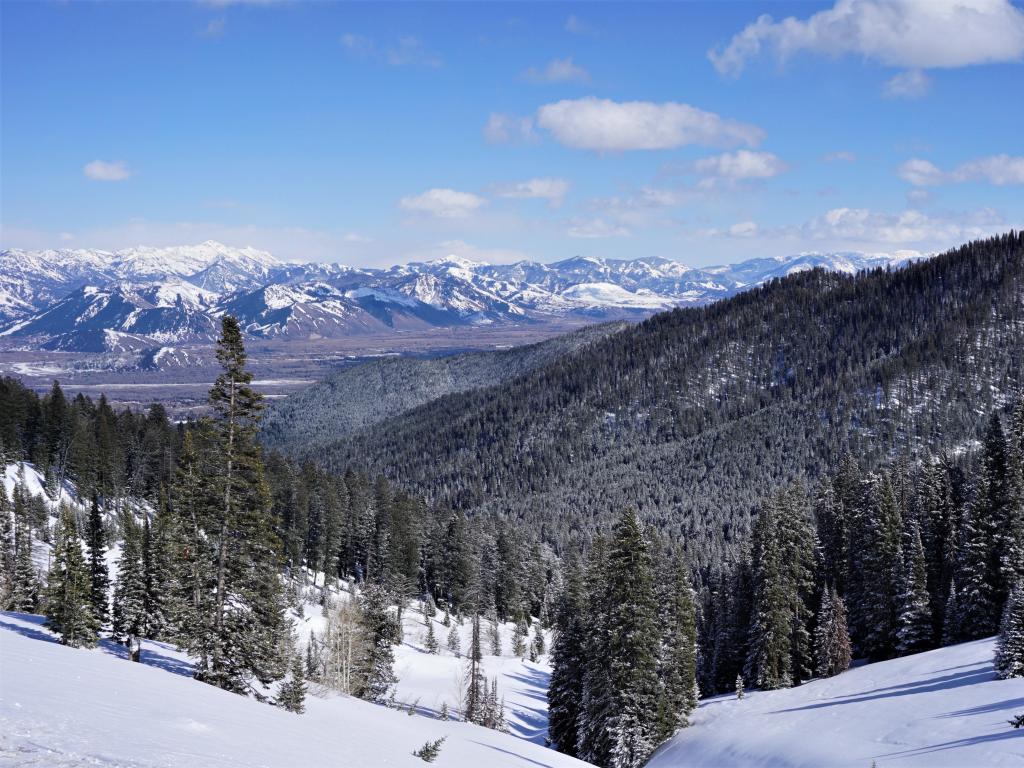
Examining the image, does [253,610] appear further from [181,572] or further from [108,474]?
[108,474]

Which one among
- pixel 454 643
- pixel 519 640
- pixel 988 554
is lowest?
pixel 519 640

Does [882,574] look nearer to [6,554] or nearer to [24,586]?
[24,586]

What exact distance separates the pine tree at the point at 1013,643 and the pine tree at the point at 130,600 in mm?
40969

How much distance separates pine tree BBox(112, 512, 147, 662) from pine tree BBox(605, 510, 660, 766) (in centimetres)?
2414

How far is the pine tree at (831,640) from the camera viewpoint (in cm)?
5472

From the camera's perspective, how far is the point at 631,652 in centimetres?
3844

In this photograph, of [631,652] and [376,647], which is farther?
[376,647]

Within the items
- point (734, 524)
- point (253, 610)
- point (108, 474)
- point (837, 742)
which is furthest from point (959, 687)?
point (734, 524)

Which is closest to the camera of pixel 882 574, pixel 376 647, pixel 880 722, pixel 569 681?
pixel 880 722

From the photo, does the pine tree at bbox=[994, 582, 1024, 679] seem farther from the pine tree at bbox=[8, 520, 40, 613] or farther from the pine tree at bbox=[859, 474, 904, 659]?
the pine tree at bbox=[8, 520, 40, 613]

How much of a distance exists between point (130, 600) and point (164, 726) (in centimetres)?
2970

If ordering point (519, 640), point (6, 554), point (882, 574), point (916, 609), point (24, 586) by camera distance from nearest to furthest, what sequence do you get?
point (24, 586), point (916, 609), point (6, 554), point (882, 574), point (519, 640)

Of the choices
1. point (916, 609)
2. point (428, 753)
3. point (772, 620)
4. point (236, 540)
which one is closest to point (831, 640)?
point (772, 620)

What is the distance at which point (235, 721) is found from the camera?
17.8m
